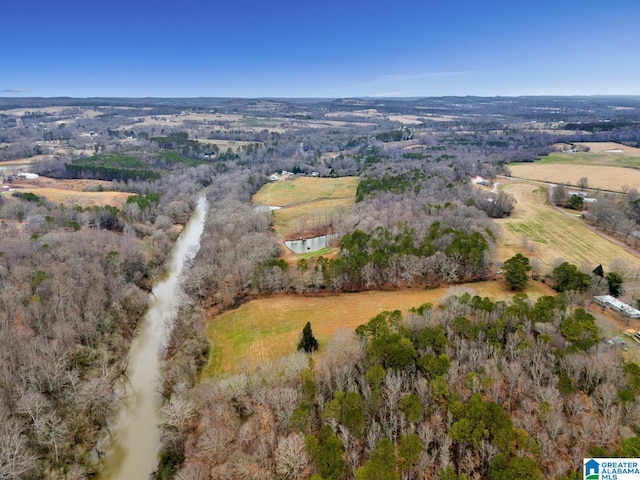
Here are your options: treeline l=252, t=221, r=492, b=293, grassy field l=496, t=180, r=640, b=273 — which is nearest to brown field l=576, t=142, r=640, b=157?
grassy field l=496, t=180, r=640, b=273

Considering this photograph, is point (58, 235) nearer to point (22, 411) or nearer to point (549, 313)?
point (22, 411)

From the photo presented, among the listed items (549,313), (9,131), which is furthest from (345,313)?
(9,131)

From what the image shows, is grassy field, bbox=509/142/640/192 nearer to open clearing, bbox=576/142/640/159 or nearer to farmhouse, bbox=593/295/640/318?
open clearing, bbox=576/142/640/159

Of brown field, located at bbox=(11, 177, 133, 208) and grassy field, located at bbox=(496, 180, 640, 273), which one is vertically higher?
brown field, located at bbox=(11, 177, 133, 208)

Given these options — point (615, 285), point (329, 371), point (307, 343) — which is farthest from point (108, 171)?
point (615, 285)

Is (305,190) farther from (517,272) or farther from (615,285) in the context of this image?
(615,285)

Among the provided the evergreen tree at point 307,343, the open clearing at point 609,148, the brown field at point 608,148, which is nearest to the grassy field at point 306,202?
the evergreen tree at point 307,343
